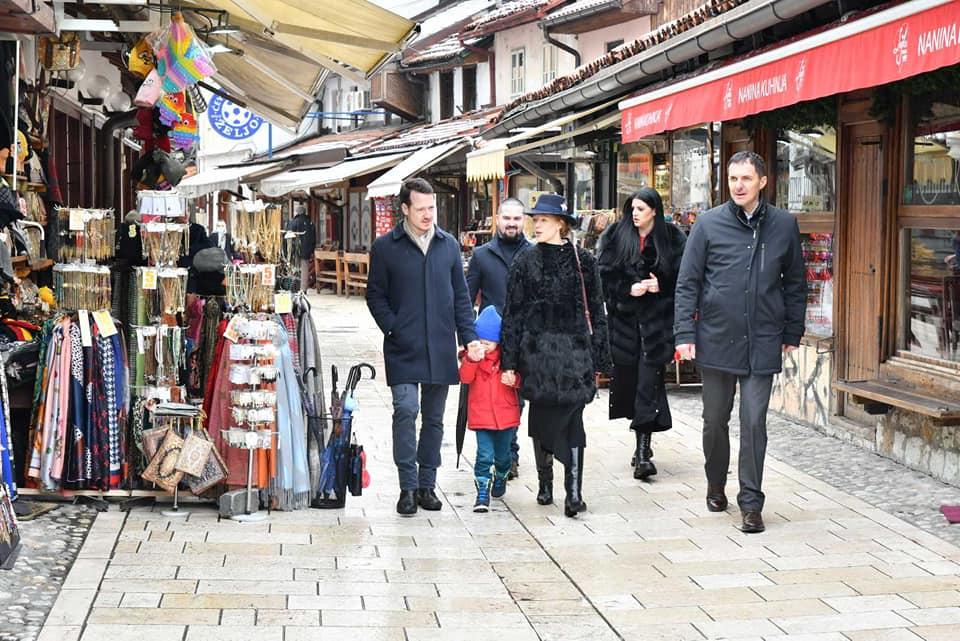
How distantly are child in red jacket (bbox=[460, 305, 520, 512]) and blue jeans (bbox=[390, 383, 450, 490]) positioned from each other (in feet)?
0.61

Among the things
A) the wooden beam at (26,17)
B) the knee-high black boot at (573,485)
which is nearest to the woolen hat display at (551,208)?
the knee-high black boot at (573,485)

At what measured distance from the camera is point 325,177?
26000 millimetres

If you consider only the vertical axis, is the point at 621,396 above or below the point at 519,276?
below

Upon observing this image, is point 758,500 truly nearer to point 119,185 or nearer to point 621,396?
point 621,396

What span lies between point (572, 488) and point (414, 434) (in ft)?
3.12

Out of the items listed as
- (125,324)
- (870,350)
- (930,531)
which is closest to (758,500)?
(930,531)

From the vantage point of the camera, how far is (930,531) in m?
7.44

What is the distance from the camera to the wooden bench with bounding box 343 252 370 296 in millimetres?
33156

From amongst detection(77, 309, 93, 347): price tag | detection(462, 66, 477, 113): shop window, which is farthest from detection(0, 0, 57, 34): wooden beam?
detection(462, 66, 477, 113): shop window

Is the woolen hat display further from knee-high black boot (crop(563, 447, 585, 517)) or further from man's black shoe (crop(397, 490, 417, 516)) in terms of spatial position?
man's black shoe (crop(397, 490, 417, 516))

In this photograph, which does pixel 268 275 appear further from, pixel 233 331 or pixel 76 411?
pixel 76 411

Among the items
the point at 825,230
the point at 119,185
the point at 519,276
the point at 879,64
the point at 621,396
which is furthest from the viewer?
the point at 119,185

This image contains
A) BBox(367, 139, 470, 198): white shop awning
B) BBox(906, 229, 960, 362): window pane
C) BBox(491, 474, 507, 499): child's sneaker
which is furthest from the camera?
BBox(367, 139, 470, 198): white shop awning

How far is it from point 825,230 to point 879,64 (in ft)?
12.2
